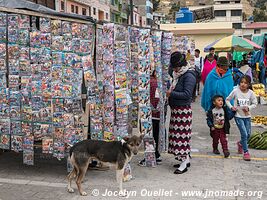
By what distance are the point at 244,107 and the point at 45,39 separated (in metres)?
3.61

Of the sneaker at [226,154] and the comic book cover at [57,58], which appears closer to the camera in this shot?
the comic book cover at [57,58]

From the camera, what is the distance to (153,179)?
226 inches

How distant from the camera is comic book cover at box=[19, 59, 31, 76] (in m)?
5.56

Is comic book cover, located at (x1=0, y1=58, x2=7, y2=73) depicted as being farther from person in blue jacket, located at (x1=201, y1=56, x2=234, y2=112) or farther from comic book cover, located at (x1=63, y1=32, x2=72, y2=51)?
person in blue jacket, located at (x1=201, y1=56, x2=234, y2=112)

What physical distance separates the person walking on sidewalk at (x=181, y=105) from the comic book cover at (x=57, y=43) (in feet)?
5.57

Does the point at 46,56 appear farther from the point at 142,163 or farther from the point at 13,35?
the point at 142,163

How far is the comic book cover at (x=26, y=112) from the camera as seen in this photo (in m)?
5.62

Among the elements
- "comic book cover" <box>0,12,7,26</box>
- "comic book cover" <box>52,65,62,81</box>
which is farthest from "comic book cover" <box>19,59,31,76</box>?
"comic book cover" <box>0,12,7,26</box>

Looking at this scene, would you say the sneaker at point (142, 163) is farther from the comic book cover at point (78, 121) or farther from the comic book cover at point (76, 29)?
the comic book cover at point (76, 29)

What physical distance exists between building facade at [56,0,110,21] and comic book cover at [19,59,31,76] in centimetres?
1928

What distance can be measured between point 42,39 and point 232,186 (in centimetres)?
346

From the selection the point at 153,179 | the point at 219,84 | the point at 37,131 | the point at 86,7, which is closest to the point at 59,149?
the point at 37,131

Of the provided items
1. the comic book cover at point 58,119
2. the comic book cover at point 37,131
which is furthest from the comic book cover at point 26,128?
the comic book cover at point 58,119

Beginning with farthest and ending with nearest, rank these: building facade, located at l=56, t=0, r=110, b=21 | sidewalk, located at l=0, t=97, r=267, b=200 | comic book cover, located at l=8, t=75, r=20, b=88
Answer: building facade, located at l=56, t=0, r=110, b=21
comic book cover, located at l=8, t=75, r=20, b=88
sidewalk, located at l=0, t=97, r=267, b=200
